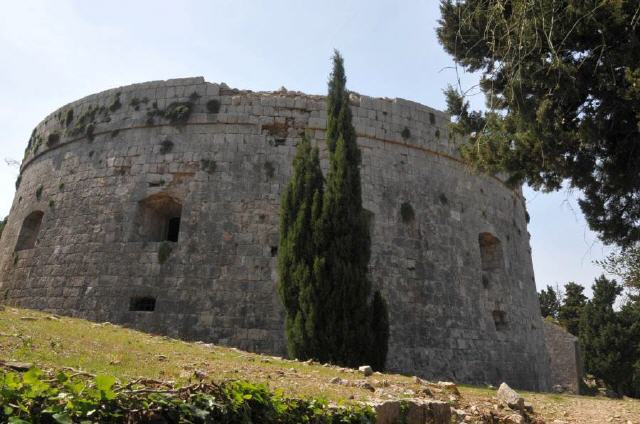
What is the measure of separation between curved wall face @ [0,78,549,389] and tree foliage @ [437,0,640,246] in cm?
468

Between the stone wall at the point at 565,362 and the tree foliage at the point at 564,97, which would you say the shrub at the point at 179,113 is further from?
the stone wall at the point at 565,362

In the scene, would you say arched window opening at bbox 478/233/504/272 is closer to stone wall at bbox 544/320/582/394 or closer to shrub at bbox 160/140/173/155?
stone wall at bbox 544/320/582/394

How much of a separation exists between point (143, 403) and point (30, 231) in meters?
11.8

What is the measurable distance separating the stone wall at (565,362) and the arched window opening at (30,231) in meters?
15.5

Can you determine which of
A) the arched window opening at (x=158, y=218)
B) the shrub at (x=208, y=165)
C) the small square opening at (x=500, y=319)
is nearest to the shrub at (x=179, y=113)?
the shrub at (x=208, y=165)

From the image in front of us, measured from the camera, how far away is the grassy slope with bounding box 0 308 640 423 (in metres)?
4.53

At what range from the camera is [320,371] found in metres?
6.41

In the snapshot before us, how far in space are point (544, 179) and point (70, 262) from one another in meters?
9.37

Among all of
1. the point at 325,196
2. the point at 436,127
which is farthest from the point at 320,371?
the point at 436,127

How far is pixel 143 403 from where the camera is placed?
2.82m

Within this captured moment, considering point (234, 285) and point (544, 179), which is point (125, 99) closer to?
point (234, 285)

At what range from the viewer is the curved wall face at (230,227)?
10.3m

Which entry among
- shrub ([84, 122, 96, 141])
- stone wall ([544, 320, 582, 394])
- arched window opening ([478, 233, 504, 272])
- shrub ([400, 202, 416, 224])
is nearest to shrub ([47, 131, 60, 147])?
shrub ([84, 122, 96, 141])

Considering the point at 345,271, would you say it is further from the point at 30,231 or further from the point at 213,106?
the point at 30,231
